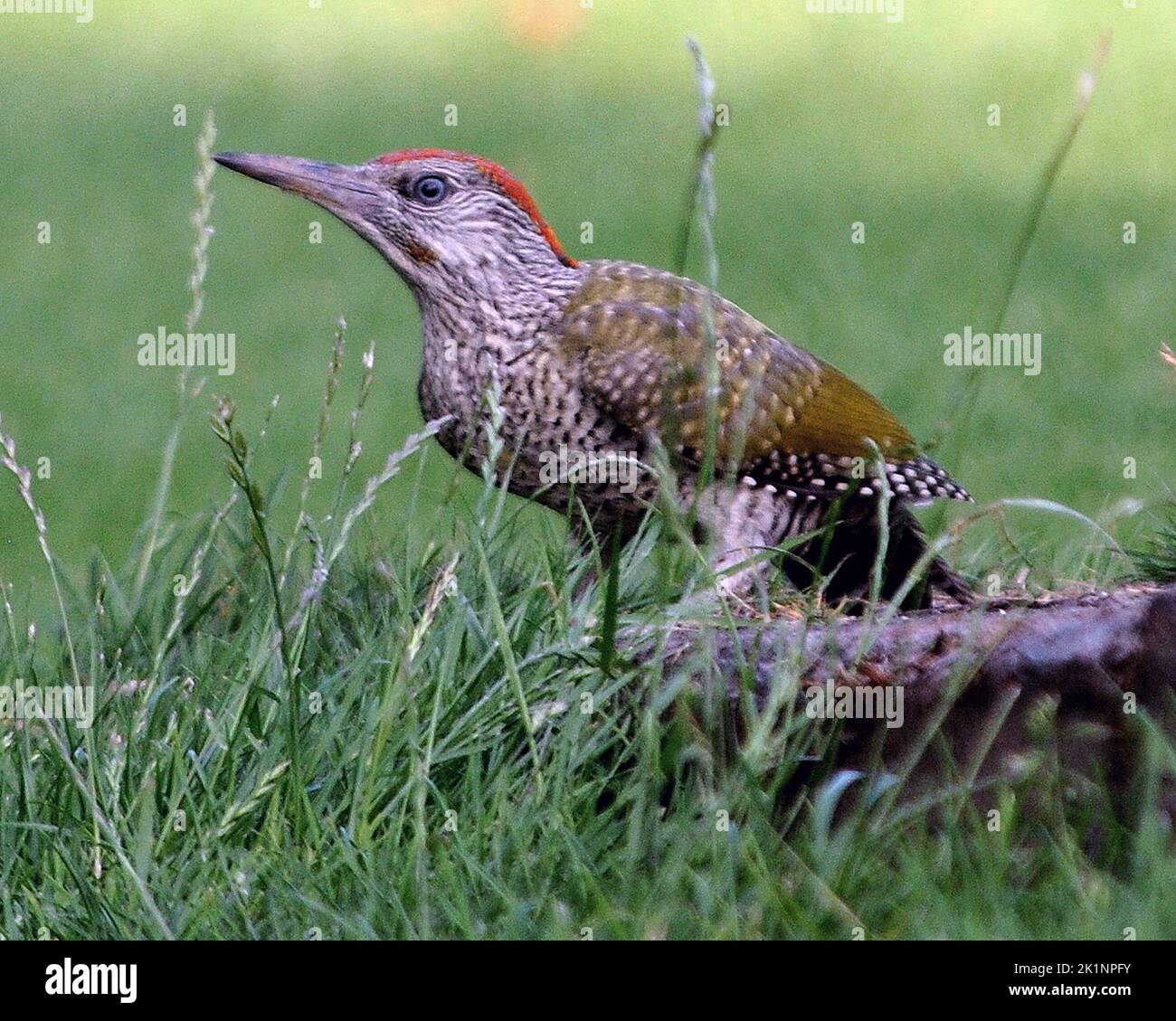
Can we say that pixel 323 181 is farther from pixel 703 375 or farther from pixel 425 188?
pixel 703 375

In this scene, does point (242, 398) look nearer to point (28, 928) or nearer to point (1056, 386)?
point (1056, 386)

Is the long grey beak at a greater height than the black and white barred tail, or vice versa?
the long grey beak

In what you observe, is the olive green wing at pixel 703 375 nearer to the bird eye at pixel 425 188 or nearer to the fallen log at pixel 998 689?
the bird eye at pixel 425 188

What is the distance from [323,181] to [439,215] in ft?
1.00

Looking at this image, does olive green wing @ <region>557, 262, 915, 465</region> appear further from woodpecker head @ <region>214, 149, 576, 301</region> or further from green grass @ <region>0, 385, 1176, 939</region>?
green grass @ <region>0, 385, 1176, 939</region>

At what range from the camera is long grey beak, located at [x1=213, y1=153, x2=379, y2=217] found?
4488 mm

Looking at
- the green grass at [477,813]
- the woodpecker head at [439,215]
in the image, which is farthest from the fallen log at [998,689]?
the woodpecker head at [439,215]

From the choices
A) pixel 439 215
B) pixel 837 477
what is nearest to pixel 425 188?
pixel 439 215

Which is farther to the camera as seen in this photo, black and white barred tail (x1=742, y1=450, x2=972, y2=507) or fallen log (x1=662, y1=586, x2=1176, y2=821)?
black and white barred tail (x1=742, y1=450, x2=972, y2=507)

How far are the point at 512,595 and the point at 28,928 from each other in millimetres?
1324

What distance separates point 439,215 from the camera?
4738mm

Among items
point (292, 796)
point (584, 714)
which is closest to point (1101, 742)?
point (584, 714)

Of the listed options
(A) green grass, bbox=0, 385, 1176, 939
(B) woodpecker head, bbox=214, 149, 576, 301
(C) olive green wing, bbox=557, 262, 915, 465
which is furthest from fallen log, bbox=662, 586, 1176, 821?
(B) woodpecker head, bbox=214, 149, 576, 301
